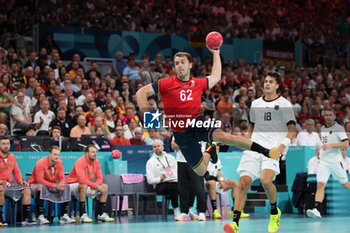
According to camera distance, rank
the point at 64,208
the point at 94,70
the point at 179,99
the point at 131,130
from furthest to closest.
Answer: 1. the point at 94,70
2. the point at 131,130
3. the point at 64,208
4. the point at 179,99

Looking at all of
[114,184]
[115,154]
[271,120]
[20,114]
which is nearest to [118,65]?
[20,114]

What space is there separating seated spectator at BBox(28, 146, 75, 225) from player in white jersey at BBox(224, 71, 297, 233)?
20.3 feet

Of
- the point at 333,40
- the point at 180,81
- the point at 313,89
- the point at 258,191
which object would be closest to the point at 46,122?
the point at 258,191

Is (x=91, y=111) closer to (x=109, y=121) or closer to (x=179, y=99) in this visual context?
(x=109, y=121)

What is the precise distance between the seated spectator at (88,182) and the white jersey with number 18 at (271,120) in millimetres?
6141

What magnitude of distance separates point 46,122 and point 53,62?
375 centimetres

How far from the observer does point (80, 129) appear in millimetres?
17562

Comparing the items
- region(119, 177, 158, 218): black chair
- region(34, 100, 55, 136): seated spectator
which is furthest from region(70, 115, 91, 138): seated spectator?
region(119, 177, 158, 218): black chair

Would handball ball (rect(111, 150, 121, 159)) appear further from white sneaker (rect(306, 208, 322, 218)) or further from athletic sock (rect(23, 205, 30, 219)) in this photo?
white sneaker (rect(306, 208, 322, 218))

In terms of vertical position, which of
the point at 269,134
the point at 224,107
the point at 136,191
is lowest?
the point at 136,191

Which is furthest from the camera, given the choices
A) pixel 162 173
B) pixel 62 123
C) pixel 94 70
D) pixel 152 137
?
pixel 94 70

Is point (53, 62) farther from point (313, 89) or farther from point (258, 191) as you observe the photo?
point (313, 89)

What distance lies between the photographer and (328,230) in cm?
1218

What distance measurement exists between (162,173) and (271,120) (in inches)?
248
